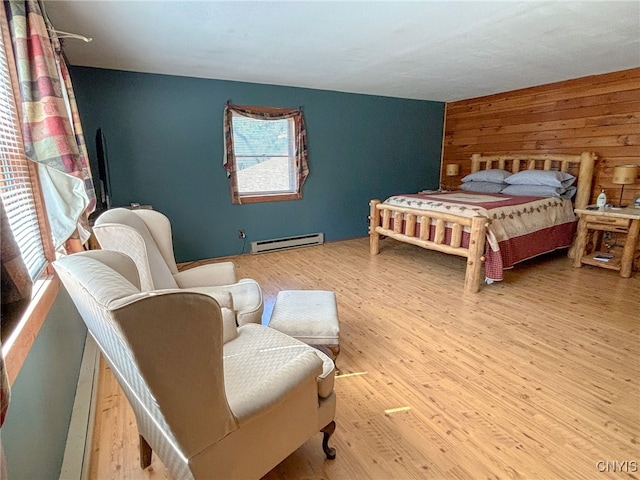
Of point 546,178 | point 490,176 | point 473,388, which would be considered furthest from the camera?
point 490,176

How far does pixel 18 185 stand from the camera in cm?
151

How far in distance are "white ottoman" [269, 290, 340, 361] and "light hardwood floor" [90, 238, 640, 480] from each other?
10.0 inches

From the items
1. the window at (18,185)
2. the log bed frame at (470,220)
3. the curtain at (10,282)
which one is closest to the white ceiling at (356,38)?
the window at (18,185)

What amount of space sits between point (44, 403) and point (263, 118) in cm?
365

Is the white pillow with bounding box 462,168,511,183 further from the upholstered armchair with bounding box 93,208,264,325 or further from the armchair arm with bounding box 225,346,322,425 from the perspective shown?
the armchair arm with bounding box 225,346,322,425

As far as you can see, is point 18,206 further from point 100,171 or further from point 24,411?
point 100,171

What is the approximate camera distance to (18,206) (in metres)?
1.46

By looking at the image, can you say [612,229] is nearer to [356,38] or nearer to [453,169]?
[453,169]

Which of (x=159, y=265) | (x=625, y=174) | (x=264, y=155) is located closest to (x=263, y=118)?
(x=264, y=155)

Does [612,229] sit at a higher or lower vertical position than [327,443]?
higher

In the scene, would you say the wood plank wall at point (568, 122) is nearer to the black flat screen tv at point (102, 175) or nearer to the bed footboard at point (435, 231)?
the bed footboard at point (435, 231)

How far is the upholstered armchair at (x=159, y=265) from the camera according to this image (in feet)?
5.62

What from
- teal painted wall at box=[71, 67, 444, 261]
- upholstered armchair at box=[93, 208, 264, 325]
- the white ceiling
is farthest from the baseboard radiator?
upholstered armchair at box=[93, 208, 264, 325]

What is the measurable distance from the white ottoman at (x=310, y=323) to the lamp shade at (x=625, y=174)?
3.46m
